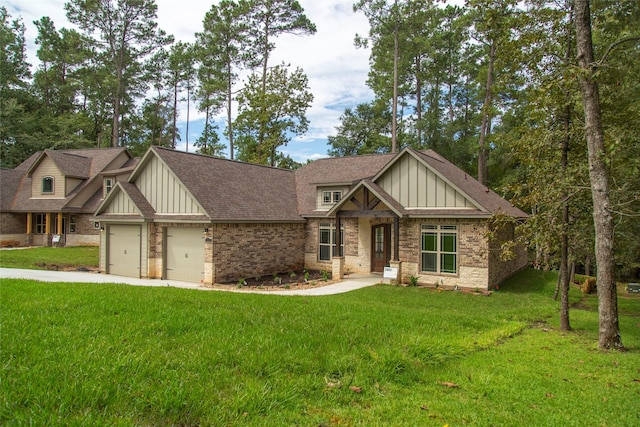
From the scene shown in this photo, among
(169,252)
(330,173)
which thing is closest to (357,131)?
(330,173)

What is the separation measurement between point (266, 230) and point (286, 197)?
3.50 meters

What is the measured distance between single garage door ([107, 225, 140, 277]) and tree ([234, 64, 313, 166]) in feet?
56.2

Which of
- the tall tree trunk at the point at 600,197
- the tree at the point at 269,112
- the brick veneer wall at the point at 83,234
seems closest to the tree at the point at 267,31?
the tree at the point at 269,112

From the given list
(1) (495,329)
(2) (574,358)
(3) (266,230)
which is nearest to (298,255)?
(3) (266,230)

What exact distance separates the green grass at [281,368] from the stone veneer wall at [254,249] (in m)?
6.48

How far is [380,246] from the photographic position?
18156 millimetres

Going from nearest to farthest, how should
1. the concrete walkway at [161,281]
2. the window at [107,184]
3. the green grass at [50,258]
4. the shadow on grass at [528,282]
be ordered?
the concrete walkway at [161,281]
the shadow on grass at [528,282]
the green grass at [50,258]
the window at [107,184]

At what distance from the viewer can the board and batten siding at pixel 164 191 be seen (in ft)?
51.3

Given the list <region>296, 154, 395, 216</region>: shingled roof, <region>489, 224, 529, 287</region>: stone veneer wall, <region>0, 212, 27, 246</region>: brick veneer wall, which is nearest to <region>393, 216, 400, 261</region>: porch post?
<region>489, 224, 529, 287</region>: stone veneer wall

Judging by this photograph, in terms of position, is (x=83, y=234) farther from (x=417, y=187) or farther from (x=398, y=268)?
(x=417, y=187)

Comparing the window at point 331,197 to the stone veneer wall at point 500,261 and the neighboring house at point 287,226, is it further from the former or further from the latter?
A: the stone veneer wall at point 500,261

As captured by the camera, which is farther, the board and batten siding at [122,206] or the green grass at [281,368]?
the board and batten siding at [122,206]

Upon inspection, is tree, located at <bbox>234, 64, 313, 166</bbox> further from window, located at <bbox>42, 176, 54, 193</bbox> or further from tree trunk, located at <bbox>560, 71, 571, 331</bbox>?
tree trunk, located at <bbox>560, 71, 571, 331</bbox>

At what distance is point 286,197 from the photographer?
20.4 metres
